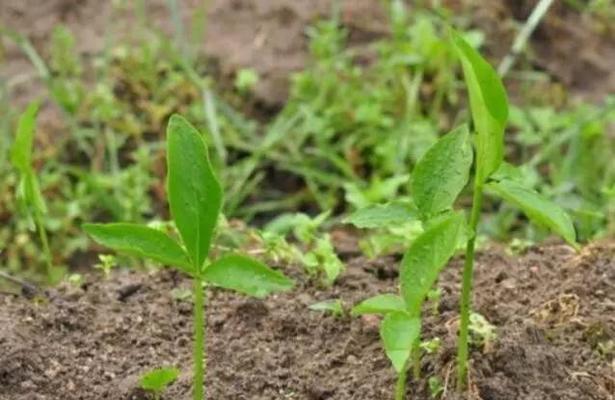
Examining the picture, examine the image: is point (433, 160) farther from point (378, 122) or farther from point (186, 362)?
point (378, 122)

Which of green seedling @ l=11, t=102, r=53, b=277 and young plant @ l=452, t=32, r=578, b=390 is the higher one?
young plant @ l=452, t=32, r=578, b=390

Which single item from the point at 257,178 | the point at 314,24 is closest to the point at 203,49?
the point at 314,24

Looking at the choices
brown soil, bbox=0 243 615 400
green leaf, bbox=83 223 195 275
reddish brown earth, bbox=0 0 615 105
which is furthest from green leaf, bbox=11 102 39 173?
reddish brown earth, bbox=0 0 615 105

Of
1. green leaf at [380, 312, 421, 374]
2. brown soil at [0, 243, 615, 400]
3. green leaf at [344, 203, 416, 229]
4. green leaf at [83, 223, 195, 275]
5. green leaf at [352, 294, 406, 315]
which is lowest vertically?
brown soil at [0, 243, 615, 400]

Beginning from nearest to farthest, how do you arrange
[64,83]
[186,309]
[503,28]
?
[186,309] < [64,83] < [503,28]

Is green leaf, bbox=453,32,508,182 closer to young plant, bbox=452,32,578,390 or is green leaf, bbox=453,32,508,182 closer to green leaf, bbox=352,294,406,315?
young plant, bbox=452,32,578,390

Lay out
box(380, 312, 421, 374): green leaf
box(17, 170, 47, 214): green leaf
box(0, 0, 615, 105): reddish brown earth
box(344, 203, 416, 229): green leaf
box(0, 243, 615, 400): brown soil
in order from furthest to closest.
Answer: box(0, 0, 615, 105): reddish brown earth → box(17, 170, 47, 214): green leaf → box(0, 243, 615, 400): brown soil → box(344, 203, 416, 229): green leaf → box(380, 312, 421, 374): green leaf
